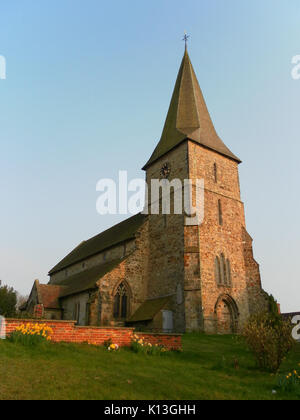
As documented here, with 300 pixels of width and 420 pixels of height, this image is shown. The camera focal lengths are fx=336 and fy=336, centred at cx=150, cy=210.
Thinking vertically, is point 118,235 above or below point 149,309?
above

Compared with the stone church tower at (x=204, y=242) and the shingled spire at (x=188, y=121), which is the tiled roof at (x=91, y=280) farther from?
the shingled spire at (x=188, y=121)

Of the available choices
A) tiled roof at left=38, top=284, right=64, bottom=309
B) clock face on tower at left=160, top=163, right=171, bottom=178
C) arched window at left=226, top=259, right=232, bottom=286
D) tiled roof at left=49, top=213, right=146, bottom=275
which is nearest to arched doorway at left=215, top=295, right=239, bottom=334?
arched window at left=226, top=259, right=232, bottom=286

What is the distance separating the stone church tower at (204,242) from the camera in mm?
20641

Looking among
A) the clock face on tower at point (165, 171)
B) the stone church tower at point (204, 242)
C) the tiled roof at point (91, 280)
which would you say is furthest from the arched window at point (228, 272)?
the clock face on tower at point (165, 171)

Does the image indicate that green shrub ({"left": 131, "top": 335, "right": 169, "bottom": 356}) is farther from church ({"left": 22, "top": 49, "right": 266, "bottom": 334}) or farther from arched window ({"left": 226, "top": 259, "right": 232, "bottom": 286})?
arched window ({"left": 226, "top": 259, "right": 232, "bottom": 286})

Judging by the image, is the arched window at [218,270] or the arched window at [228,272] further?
the arched window at [228,272]

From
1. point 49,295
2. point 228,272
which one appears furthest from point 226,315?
point 49,295

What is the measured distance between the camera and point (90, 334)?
11562 mm

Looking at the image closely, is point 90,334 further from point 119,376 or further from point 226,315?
point 226,315

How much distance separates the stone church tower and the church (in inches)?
2.4

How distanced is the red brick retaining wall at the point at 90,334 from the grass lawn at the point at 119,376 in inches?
22.9

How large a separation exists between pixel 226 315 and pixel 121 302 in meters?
7.08
